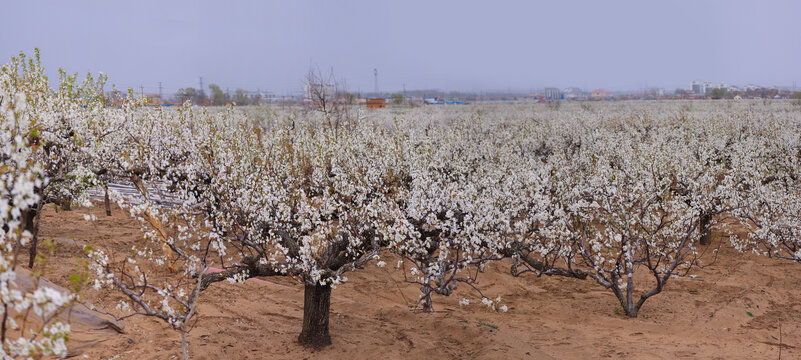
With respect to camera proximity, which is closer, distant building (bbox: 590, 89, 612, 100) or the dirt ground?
the dirt ground

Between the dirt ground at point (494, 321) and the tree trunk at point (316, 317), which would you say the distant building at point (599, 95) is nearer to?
the dirt ground at point (494, 321)

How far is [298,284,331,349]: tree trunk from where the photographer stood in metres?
9.89

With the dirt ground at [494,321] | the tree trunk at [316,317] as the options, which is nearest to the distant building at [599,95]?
the dirt ground at [494,321]

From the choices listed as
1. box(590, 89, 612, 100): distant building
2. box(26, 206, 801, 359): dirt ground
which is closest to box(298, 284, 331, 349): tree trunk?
→ box(26, 206, 801, 359): dirt ground

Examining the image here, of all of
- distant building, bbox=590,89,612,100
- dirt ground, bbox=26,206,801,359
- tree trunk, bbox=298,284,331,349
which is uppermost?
distant building, bbox=590,89,612,100

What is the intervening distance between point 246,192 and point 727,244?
1662 cm

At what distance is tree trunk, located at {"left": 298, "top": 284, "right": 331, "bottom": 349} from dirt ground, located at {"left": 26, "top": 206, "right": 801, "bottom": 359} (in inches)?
8.8

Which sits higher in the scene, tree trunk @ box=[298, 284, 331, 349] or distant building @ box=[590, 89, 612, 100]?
distant building @ box=[590, 89, 612, 100]

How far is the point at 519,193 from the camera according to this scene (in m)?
11.5

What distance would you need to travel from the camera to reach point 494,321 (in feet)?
39.0

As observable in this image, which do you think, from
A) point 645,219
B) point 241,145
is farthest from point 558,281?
point 241,145

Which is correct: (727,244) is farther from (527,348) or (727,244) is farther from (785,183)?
(527,348)

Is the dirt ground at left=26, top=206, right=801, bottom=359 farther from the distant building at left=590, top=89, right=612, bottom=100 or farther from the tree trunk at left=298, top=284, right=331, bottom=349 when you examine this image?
the distant building at left=590, top=89, right=612, bottom=100

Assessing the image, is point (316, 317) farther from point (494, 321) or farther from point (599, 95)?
point (599, 95)
